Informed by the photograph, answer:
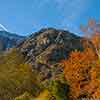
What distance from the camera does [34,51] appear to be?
471 ft

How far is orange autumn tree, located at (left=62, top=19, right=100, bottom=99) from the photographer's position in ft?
183

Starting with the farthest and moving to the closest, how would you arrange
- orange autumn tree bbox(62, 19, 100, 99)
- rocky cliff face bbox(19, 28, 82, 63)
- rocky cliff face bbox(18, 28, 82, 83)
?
rocky cliff face bbox(19, 28, 82, 63) → rocky cliff face bbox(18, 28, 82, 83) → orange autumn tree bbox(62, 19, 100, 99)

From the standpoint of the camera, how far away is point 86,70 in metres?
62.9

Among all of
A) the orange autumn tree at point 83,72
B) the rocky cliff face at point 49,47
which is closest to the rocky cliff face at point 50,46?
the rocky cliff face at point 49,47

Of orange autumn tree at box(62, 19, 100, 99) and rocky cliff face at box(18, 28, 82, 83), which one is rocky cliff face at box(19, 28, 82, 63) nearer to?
rocky cliff face at box(18, 28, 82, 83)

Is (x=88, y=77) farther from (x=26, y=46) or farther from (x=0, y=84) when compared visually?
(x=26, y=46)

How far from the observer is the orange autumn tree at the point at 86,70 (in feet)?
183

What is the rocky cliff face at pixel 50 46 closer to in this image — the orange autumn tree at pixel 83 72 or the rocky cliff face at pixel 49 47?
the rocky cliff face at pixel 49 47

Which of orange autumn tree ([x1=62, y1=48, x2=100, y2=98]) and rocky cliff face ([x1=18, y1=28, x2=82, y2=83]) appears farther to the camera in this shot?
rocky cliff face ([x1=18, y1=28, x2=82, y2=83])

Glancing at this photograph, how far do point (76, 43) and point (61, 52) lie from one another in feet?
59.6

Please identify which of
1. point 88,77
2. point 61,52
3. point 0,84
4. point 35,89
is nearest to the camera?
point 0,84

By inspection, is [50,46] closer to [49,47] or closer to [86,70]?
[49,47]

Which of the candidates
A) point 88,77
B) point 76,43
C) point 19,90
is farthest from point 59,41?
point 19,90

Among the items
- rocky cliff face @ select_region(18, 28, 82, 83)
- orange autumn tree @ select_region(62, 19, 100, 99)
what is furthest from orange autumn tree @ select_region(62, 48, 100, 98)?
rocky cliff face @ select_region(18, 28, 82, 83)
